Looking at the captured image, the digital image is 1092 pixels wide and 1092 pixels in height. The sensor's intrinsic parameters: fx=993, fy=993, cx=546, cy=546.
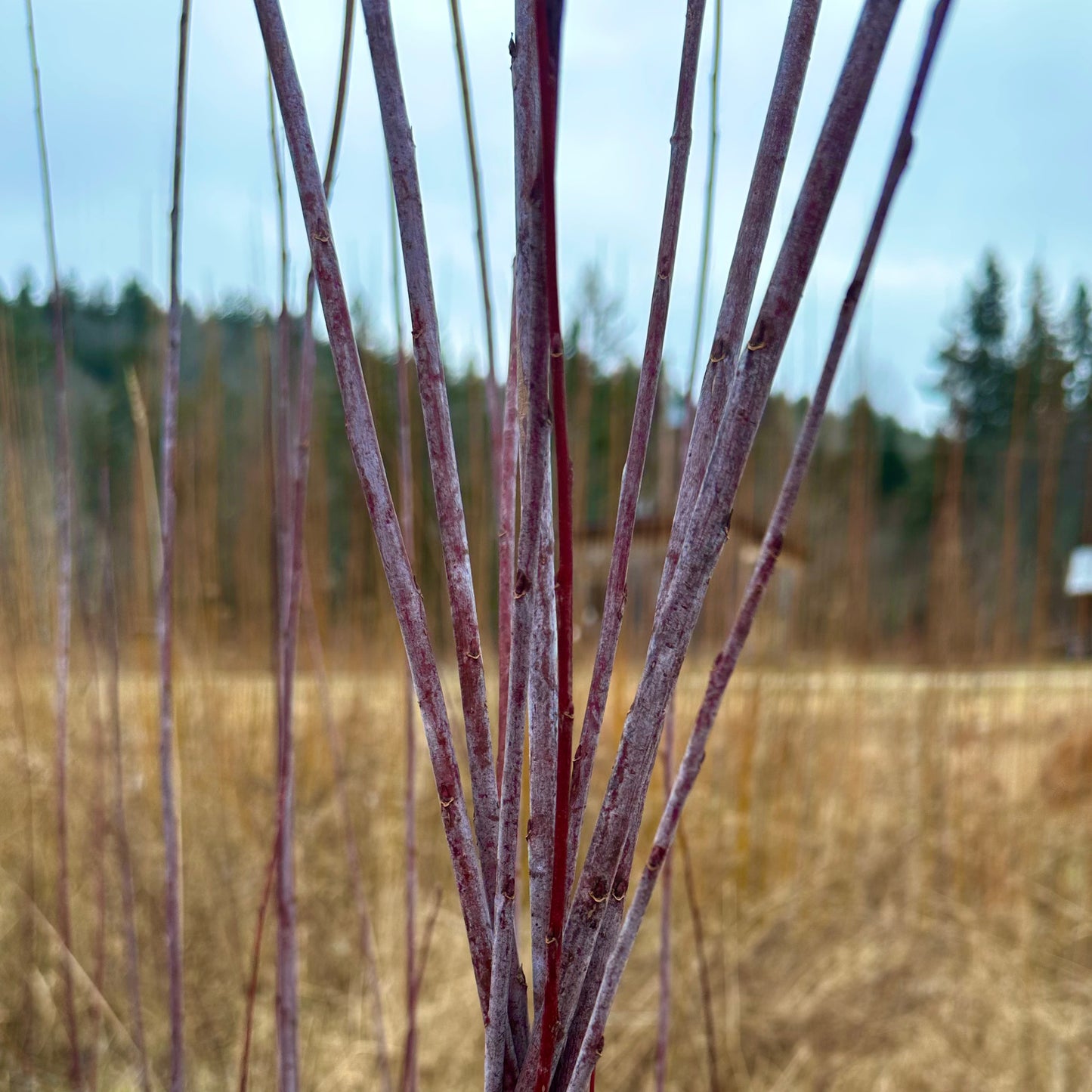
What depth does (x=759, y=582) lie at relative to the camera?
12.8 inches

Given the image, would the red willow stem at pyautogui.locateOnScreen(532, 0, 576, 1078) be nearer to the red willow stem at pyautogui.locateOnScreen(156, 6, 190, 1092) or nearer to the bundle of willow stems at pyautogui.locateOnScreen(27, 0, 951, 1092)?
the bundle of willow stems at pyautogui.locateOnScreen(27, 0, 951, 1092)

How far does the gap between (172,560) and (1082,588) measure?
444 cm

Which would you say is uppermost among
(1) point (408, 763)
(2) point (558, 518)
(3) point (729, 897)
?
(2) point (558, 518)

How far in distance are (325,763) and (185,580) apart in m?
0.53

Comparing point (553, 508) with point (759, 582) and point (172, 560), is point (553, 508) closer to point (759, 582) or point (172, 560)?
point (759, 582)

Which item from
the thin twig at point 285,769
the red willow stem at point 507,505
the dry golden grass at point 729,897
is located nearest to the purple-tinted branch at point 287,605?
the thin twig at point 285,769

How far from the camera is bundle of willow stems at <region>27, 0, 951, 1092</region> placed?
22 cm

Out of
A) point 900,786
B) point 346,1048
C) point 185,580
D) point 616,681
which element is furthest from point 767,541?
point 900,786

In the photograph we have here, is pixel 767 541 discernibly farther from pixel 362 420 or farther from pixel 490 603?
pixel 490 603

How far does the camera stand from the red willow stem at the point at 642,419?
0.27 meters

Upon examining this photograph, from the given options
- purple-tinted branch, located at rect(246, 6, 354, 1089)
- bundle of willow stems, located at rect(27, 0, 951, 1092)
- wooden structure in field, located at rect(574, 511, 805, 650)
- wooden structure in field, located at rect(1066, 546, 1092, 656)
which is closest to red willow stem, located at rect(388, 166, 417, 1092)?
purple-tinted branch, located at rect(246, 6, 354, 1089)

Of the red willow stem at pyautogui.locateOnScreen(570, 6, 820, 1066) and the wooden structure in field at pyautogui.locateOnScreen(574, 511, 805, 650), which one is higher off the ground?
the red willow stem at pyautogui.locateOnScreen(570, 6, 820, 1066)

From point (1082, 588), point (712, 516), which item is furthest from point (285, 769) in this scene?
point (1082, 588)

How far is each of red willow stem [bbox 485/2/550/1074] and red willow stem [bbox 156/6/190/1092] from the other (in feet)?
0.71
